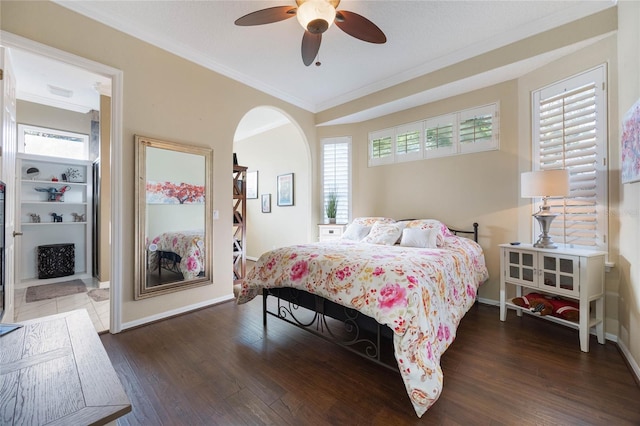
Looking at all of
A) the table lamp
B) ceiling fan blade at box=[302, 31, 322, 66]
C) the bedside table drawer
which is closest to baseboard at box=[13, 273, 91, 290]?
the bedside table drawer

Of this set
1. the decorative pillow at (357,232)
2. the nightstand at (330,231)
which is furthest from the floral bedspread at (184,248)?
the nightstand at (330,231)

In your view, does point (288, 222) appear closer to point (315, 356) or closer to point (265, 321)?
point (265, 321)

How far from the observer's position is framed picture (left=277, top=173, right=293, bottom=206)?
559 centimetres

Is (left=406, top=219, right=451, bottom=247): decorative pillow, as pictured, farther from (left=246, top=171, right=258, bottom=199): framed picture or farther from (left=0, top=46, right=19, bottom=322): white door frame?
(left=246, top=171, right=258, bottom=199): framed picture

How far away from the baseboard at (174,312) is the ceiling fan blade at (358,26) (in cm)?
321

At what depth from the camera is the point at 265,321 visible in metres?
2.76

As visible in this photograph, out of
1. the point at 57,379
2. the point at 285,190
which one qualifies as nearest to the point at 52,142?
the point at 285,190

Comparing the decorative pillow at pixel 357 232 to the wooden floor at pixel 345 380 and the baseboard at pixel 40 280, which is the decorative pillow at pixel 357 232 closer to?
the wooden floor at pixel 345 380

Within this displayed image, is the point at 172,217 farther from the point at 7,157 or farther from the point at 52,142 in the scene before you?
the point at 52,142

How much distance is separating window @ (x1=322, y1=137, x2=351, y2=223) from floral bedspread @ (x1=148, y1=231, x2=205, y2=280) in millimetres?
2278

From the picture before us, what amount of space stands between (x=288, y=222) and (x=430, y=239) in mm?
3273

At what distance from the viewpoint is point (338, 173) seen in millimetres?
4797

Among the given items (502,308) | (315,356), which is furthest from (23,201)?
(502,308)

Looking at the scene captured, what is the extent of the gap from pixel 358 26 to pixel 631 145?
2.16m
